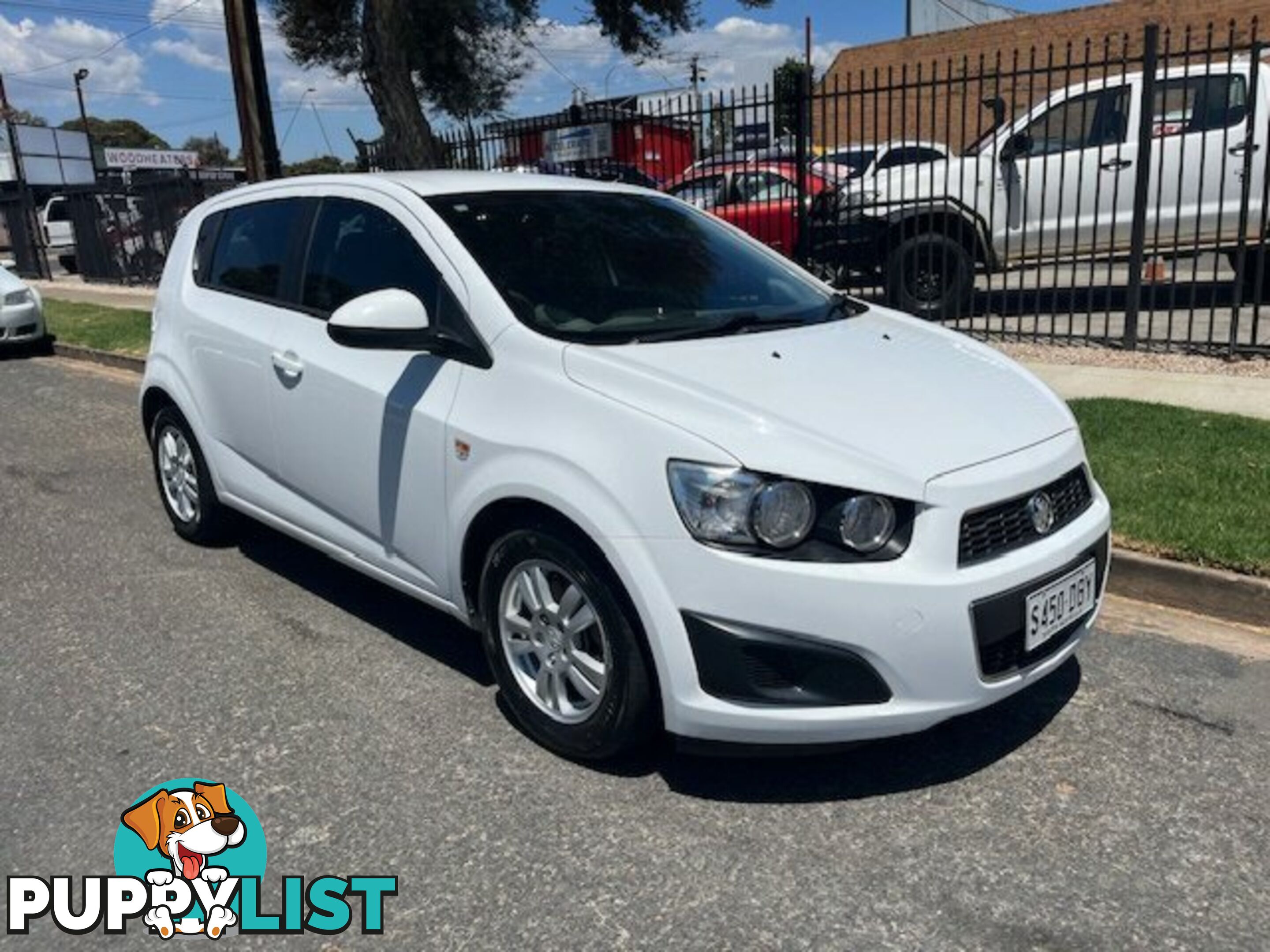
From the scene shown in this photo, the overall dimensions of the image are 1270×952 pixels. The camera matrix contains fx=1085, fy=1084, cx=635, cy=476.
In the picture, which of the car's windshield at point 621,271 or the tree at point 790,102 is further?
the tree at point 790,102

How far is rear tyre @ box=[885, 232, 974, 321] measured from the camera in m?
9.84

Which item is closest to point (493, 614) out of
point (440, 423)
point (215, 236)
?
point (440, 423)

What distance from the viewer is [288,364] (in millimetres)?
4102

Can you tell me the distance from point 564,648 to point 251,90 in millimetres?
9800

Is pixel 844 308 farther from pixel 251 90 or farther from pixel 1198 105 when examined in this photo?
pixel 251 90

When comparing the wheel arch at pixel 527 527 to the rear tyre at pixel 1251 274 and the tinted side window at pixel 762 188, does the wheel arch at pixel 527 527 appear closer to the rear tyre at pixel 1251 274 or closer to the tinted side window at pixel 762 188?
the tinted side window at pixel 762 188

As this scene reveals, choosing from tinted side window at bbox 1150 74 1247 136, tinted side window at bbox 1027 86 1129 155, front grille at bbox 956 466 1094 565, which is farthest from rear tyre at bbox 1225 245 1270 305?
front grille at bbox 956 466 1094 565

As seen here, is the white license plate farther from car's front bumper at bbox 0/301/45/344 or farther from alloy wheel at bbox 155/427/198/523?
car's front bumper at bbox 0/301/45/344

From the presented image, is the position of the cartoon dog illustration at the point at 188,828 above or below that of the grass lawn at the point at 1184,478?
below

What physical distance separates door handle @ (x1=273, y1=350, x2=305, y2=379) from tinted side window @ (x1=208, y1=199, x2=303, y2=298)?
0.38 m

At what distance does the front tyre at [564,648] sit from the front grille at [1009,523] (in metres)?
0.90

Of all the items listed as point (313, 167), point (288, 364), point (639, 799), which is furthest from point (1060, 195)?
point (313, 167)

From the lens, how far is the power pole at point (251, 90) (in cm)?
1084

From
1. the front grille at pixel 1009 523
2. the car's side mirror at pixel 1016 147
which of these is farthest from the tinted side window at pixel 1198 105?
the front grille at pixel 1009 523
